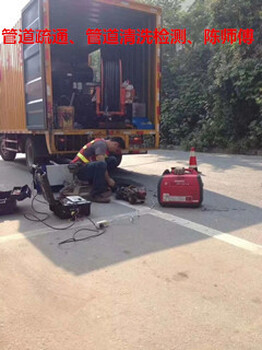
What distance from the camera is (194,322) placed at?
2324 mm

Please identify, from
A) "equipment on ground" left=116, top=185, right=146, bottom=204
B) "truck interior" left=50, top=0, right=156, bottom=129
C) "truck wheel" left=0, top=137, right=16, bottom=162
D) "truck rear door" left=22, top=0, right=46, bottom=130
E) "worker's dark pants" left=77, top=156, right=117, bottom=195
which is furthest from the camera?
"truck wheel" left=0, top=137, right=16, bottom=162

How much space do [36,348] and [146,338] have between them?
25.9 inches

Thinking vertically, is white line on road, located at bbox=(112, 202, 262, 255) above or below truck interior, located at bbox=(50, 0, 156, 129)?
below

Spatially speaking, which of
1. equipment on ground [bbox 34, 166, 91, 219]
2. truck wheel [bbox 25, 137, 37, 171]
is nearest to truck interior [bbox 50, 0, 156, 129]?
truck wheel [bbox 25, 137, 37, 171]

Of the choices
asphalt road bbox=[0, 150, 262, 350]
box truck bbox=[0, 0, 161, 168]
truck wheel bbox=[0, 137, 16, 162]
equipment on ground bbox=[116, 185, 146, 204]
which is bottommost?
asphalt road bbox=[0, 150, 262, 350]

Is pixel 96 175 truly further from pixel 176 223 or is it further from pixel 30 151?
pixel 30 151

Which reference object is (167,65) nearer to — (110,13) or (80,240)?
(110,13)

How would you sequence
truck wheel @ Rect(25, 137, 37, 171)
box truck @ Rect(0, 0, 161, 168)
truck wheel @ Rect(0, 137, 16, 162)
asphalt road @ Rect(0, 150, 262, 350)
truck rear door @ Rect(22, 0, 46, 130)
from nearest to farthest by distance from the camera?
asphalt road @ Rect(0, 150, 262, 350) → truck rear door @ Rect(22, 0, 46, 130) → box truck @ Rect(0, 0, 161, 168) → truck wheel @ Rect(25, 137, 37, 171) → truck wheel @ Rect(0, 137, 16, 162)

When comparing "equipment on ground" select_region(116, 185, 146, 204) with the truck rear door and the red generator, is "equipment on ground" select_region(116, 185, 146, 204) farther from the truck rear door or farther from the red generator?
the truck rear door

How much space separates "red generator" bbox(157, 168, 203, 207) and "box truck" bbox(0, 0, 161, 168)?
9.78 feet

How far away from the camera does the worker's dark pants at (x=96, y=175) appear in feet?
18.7

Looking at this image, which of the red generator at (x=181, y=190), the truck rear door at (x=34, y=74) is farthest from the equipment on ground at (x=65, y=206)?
the truck rear door at (x=34, y=74)

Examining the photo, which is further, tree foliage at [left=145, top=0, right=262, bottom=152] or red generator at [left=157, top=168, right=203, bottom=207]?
tree foliage at [left=145, top=0, right=262, bottom=152]

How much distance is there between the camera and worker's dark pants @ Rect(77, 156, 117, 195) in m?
5.70
